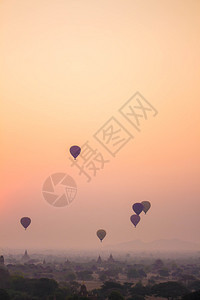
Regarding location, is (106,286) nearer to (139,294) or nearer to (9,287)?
(139,294)

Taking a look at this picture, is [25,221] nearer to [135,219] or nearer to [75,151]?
[135,219]

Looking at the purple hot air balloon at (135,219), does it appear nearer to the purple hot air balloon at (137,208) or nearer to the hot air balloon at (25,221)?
the purple hot air balloon at (137,208)

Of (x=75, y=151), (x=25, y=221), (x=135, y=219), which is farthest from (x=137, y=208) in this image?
(x=25, y=221)

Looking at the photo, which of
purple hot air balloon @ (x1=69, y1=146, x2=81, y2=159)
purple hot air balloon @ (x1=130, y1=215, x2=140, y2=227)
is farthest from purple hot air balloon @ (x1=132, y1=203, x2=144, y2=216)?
purple hot air balloon @ (x1=69, y1=146, x2=81, y2=159)

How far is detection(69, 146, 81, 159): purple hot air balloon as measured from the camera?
93.5 m

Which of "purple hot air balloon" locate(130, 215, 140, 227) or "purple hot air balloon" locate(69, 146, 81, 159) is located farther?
"purple hot air balloon" locate(130, 215, 140, 227)

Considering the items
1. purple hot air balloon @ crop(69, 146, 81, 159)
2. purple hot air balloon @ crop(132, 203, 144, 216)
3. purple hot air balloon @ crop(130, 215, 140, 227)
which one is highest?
purple hot air balloon @ crop(69, 146, 81, 159)

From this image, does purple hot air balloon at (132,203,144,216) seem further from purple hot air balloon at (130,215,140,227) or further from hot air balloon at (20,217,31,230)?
hot air balloon at (20,217,31,230)

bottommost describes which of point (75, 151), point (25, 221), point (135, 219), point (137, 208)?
point (135, 219)

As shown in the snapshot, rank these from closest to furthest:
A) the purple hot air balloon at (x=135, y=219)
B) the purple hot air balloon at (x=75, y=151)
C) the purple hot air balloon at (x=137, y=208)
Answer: the purple hot air balloon at (x=75, y=151) → the purple hot air balloon at (x=137, y=208) → the purple hot air balloon at (x=135, y=219)

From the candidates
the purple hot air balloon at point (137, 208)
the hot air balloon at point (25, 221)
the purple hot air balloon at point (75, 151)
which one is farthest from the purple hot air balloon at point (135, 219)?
the purple hot air balloon at point (75, 151)

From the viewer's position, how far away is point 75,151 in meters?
93.8

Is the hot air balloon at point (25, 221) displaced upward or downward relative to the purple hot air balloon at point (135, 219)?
upward

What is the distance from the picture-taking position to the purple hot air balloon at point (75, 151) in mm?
93500
